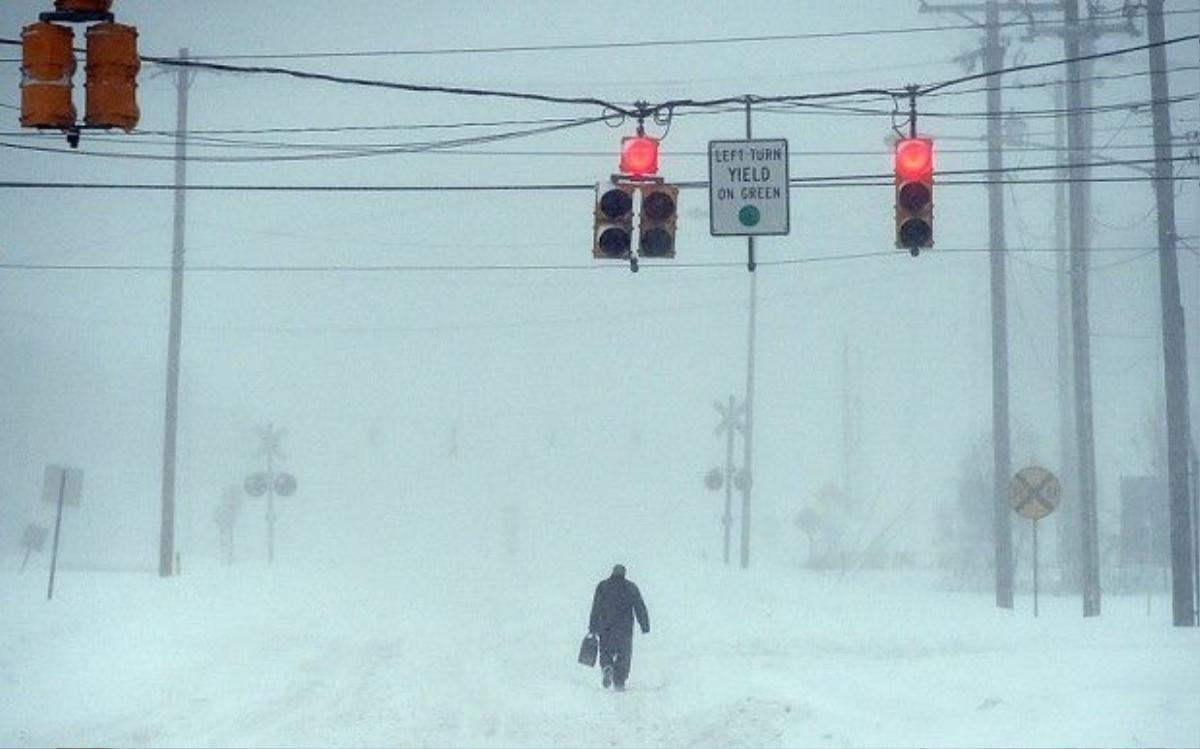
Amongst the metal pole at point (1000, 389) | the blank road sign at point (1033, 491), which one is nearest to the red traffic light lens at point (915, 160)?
the blank road sign at point (1033, 491)

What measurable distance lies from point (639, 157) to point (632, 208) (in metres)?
0.57

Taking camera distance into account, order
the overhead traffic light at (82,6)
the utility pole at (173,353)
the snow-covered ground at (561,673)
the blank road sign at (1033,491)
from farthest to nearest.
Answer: the utility pole at (173,353) < the blank road sign at (1033,491) < the snow-covered ground at (561,673) < the overhead traffic light at (82,6)

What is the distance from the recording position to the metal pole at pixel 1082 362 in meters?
28.5

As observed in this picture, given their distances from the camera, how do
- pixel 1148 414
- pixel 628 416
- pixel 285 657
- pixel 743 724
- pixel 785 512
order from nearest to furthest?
pixel 743 724 → pixel 285 657 → pixel 1148 414 → pixel 785 512 → pixel 628 416

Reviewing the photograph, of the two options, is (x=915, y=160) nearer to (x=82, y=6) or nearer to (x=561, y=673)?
(x=82, y=6)

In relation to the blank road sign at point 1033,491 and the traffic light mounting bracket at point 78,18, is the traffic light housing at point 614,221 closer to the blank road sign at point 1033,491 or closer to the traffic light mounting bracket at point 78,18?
the traffic light mounting bracket at point 78,18

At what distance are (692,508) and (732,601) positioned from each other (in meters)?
101

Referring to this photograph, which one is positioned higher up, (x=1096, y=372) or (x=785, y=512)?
(x=1096, y=372)

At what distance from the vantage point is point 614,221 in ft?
49.5

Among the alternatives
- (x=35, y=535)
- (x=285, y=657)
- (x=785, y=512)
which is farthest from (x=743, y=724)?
(x=785, y=512)

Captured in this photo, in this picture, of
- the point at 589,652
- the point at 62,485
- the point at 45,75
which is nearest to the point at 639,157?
the point at 45,75

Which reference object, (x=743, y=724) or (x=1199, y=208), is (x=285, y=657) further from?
(x=1199, y=208)

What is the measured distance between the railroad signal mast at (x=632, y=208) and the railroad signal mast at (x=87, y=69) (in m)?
4.56

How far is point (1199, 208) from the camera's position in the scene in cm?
4628
